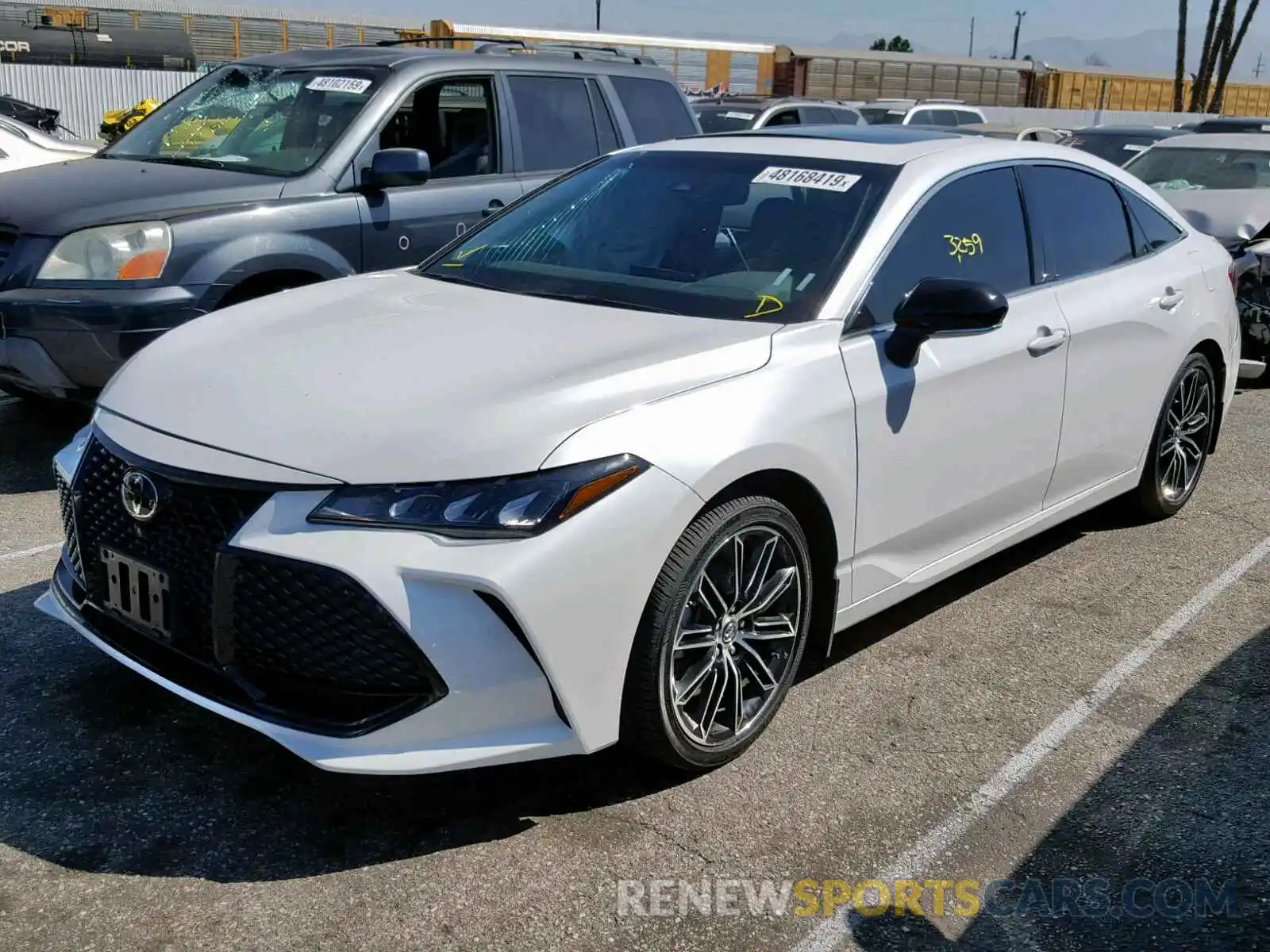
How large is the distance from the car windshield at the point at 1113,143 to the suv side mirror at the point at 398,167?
10.6 m

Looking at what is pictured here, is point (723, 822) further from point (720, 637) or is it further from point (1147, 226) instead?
point (1147, 226)

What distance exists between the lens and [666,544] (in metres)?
3.04

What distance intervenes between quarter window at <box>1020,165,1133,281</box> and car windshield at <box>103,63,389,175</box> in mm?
3407

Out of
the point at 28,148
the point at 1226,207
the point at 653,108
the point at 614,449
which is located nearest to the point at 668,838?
the point at 614,449

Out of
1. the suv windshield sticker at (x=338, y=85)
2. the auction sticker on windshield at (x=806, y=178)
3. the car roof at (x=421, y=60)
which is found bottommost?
the auction sticker on windshield at (x=806, y=178)

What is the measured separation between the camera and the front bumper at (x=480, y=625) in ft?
9.08

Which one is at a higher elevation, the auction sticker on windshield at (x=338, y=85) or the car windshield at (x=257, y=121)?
the auction sticker on windshield at (x=338, y=85)

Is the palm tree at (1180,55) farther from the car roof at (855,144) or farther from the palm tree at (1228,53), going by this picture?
the car roof at (855,144)

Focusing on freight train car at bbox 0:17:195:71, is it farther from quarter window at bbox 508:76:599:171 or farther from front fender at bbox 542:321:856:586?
front fender at bbox 542:321:856:586

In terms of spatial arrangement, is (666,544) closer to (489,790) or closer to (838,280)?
(489,790)

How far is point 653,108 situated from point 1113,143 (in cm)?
941

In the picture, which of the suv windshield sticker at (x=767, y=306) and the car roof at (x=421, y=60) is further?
the car roof at (x=421, y=60)

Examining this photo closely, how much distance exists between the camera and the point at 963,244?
4.16 metres

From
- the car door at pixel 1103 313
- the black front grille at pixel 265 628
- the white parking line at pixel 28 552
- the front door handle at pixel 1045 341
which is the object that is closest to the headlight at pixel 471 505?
the black front grille at pixel 265 628
